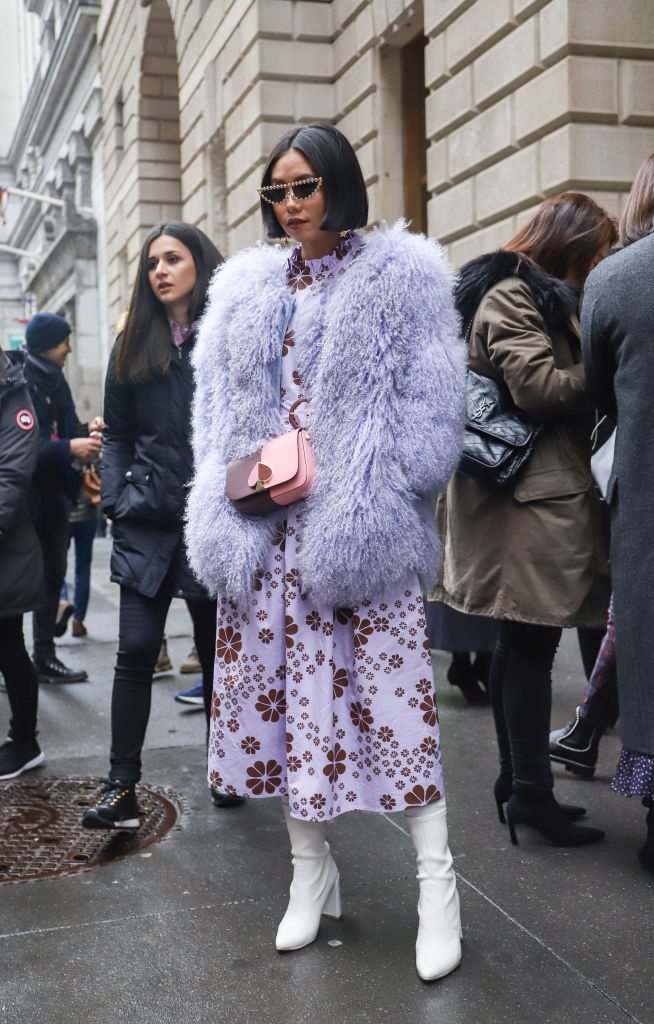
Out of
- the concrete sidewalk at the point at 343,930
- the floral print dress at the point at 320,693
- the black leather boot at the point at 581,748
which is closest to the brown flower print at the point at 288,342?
the floral print dress at the point at 320,693

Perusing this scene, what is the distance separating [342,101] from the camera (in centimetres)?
1162

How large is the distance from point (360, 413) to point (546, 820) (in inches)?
60.3

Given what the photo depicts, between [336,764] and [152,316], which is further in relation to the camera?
[152,316]

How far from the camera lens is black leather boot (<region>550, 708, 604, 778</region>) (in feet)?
13.3

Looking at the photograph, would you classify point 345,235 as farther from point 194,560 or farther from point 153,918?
point 153,918

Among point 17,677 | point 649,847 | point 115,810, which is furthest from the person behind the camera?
point 17,677

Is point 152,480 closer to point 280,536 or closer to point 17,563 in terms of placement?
point 17,563

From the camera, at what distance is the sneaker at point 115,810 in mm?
3490

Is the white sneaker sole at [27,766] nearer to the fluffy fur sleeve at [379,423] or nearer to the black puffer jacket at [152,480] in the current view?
the black puffer jacket at [152,480]

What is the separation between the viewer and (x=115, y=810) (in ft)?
11.5

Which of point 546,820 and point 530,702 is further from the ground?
point 530,702

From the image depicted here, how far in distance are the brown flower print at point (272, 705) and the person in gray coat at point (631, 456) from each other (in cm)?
85

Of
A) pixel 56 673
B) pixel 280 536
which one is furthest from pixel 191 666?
pixel 280 536

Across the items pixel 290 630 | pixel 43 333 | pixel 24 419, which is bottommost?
pixel 290 630
